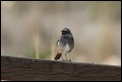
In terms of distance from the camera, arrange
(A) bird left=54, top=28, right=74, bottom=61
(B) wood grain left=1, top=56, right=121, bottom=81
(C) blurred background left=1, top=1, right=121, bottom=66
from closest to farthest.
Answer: (B) wood grain left=1, top=56, right=121, bottom=81 < (A) bird left=54, top=28, right=74, bottom=61 < (C) blurred background left=1, top=1, right=121, bottom=66

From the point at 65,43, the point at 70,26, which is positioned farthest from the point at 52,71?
the point at 70,26

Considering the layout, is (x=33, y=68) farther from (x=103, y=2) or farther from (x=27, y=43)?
(x=103, y=2)

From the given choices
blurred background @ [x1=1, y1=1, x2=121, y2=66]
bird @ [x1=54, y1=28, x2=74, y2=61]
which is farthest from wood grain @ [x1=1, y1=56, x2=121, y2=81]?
blurred background @ [x1=1, y1=1, x2=121, y2=66]

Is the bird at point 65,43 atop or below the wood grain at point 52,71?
atop

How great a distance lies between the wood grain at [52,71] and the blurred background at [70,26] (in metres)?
4.36

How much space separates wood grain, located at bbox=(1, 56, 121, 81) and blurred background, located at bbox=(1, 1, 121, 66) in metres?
4.36

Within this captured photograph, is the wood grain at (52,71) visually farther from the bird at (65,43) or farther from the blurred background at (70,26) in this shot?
the blurred background at (70,26)

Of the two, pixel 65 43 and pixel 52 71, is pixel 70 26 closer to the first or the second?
pixel 65 43

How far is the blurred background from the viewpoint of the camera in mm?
7602

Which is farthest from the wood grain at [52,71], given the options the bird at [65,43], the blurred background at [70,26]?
the blurred background at [70,26]

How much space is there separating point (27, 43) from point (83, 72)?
5152 mm

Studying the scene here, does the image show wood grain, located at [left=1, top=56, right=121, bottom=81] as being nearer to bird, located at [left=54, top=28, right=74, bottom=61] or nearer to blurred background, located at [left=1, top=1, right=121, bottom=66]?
bird, located at [left=54, top=28, right=74, bottom=61]

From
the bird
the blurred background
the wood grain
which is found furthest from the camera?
the blurred background

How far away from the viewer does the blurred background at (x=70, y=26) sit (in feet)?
24.9
